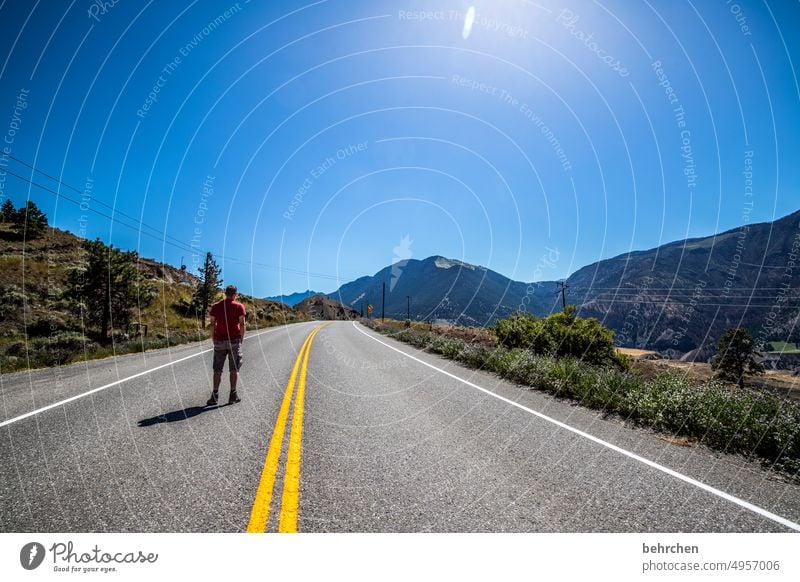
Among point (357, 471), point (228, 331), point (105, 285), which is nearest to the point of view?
point (357, 471)

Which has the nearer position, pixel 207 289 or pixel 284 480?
pixel 284 480

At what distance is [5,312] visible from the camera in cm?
2591

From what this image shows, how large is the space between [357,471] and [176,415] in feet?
11.9

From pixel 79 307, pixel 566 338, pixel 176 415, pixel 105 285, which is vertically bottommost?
pixel 566 338

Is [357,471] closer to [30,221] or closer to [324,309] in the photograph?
[30,221]

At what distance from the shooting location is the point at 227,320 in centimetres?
654

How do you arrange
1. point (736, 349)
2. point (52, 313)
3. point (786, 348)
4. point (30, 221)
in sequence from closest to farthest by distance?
point (52, 313) → point (736, 349) → point (30, 221) → point (786, 348)

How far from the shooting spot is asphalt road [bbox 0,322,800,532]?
258 cm

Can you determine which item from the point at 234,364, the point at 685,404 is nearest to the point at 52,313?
the point at 234,364

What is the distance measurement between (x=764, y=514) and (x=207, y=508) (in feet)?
15.3

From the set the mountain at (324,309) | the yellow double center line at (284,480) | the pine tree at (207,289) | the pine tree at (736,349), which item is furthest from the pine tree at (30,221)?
the pine tree at (736,349)

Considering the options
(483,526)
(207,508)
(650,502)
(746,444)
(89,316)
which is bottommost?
(746,444)

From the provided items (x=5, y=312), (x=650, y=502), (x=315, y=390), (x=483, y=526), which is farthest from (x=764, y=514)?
(x=5, y=312)

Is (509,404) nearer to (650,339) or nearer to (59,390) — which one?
(59,390)
